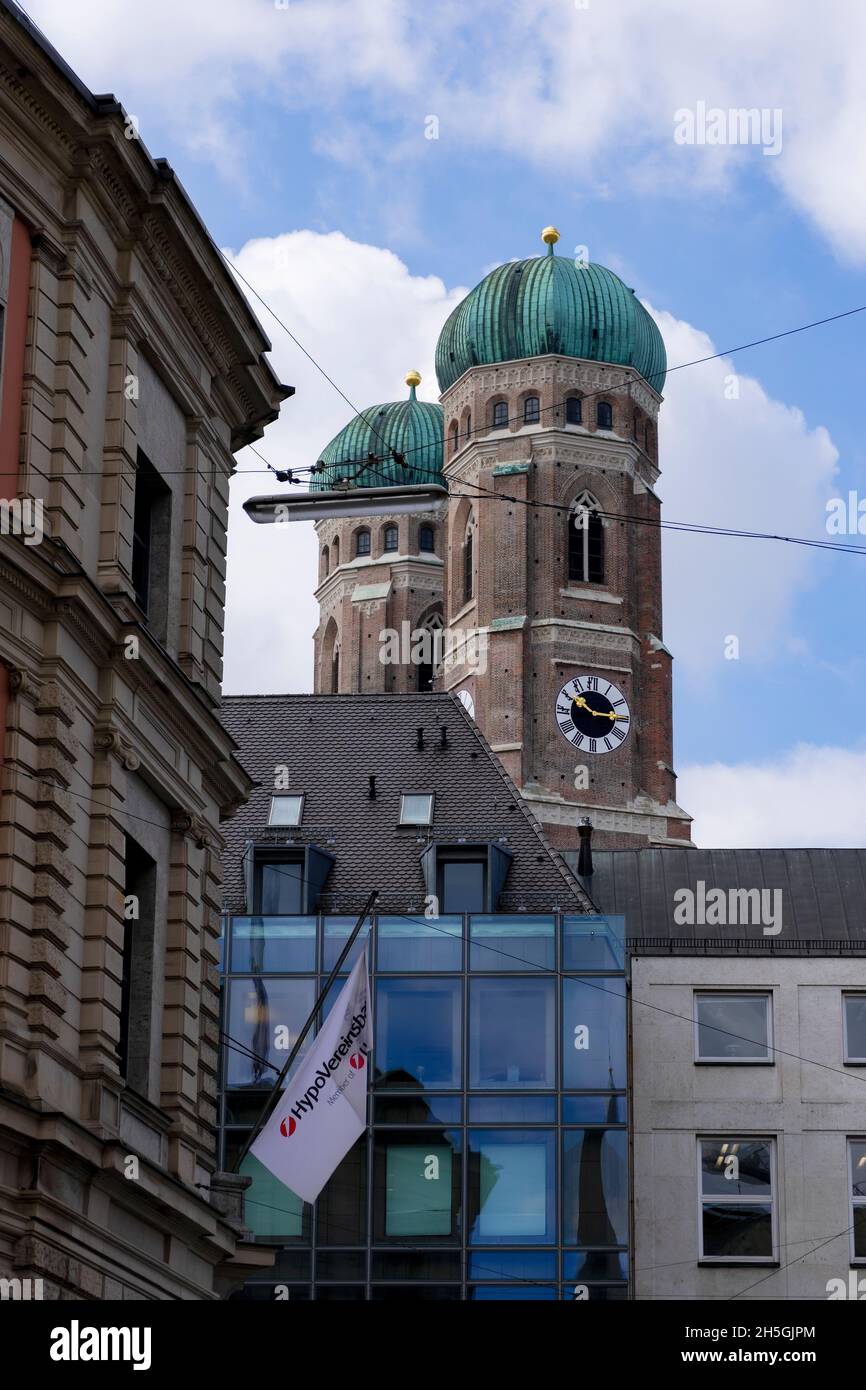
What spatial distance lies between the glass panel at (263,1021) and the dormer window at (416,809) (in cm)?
499

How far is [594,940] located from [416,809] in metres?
5.74

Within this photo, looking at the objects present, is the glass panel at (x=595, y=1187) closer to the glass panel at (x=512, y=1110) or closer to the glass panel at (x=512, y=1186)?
the glass panel at (x=512, y=1186)

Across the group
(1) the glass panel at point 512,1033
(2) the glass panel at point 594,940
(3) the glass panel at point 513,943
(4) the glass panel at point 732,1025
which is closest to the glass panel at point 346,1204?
(1) the glass panel at point 512,1033

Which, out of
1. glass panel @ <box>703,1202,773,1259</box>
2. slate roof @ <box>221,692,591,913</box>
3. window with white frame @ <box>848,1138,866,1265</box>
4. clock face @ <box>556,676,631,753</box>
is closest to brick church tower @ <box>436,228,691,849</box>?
clock face @ <box>556,676,631,753</box>

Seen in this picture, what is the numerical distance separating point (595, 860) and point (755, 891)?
148 inches

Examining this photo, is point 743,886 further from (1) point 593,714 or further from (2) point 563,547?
(2) point 563,547

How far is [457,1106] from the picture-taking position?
142ft

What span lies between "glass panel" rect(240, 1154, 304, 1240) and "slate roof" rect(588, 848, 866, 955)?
30.6 ft

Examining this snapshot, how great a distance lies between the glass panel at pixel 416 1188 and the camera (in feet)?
141

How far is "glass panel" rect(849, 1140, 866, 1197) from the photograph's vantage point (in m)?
45.0

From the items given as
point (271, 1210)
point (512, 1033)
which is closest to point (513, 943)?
point (512, 1033)

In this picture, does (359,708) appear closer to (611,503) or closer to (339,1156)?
(339,1156)

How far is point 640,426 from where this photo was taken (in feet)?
404
